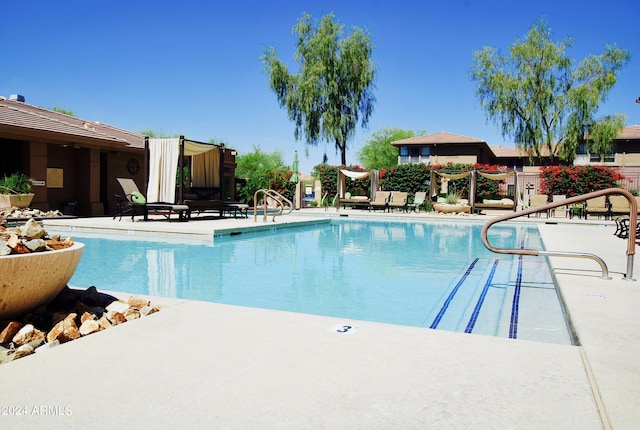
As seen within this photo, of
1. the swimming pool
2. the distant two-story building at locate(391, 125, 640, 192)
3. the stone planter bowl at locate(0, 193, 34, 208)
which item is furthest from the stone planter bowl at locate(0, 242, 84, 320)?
the distant two-story building at locate(391, 125, 640, 192)

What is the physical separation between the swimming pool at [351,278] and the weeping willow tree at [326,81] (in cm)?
1718

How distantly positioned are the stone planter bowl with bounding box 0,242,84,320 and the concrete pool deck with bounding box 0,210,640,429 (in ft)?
1.67

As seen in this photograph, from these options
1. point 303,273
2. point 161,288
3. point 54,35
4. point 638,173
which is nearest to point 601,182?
point 638,173

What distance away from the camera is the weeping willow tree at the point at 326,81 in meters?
25.5

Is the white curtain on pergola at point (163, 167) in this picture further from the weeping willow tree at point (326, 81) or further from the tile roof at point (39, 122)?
the weeping willow tree at point (326, 81)

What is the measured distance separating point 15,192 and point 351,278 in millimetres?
9844

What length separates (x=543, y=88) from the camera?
24.5 m

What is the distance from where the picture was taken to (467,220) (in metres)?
15.9

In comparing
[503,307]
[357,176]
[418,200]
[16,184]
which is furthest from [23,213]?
[418,200]

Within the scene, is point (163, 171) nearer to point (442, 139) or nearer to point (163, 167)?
point (163, 167)

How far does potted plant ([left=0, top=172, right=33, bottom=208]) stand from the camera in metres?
11.3

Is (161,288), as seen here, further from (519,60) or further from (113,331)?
(519,60)

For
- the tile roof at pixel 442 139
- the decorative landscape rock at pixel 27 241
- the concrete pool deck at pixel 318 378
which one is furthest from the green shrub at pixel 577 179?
the decorative landscape rock at pixel 27 241

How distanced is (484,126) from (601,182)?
24.6 feet
